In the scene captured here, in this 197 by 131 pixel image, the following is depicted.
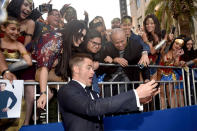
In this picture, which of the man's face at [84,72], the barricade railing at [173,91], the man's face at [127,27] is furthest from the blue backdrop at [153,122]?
the man's face at [127,27]

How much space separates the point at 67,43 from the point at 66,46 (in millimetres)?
47

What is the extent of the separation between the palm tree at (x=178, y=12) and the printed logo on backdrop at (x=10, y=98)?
10.3 meters

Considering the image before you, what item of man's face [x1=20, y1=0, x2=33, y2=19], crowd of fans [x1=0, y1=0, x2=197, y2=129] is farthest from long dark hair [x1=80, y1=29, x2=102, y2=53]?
man's face [x1=20, y1=0, x2=33, y2=19]

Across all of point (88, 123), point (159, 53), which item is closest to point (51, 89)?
Result: point (88, 123)

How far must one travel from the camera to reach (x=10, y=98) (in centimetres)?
261

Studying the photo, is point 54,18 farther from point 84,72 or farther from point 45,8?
point 84,72

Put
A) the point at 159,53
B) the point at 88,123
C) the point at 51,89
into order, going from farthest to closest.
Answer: the point at 159,53 → the point at 51,89 → the point at 88,123

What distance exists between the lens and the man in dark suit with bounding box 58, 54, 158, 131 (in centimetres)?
207

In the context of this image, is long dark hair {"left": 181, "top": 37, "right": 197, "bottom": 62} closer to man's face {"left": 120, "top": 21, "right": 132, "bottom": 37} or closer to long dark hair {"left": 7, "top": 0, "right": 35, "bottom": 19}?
man's face {"left": 120, "top": 21, "right": 132, "bottom": 37}

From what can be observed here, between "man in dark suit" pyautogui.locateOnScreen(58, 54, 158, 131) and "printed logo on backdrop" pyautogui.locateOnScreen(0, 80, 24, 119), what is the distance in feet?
2.01

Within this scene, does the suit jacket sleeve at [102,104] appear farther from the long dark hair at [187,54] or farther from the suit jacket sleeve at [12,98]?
the long dark hair at [187,54]

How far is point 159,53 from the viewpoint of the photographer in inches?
186

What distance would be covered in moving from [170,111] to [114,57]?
4.55 feet

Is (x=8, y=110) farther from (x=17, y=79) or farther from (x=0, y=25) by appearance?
(x=0, y=25)
